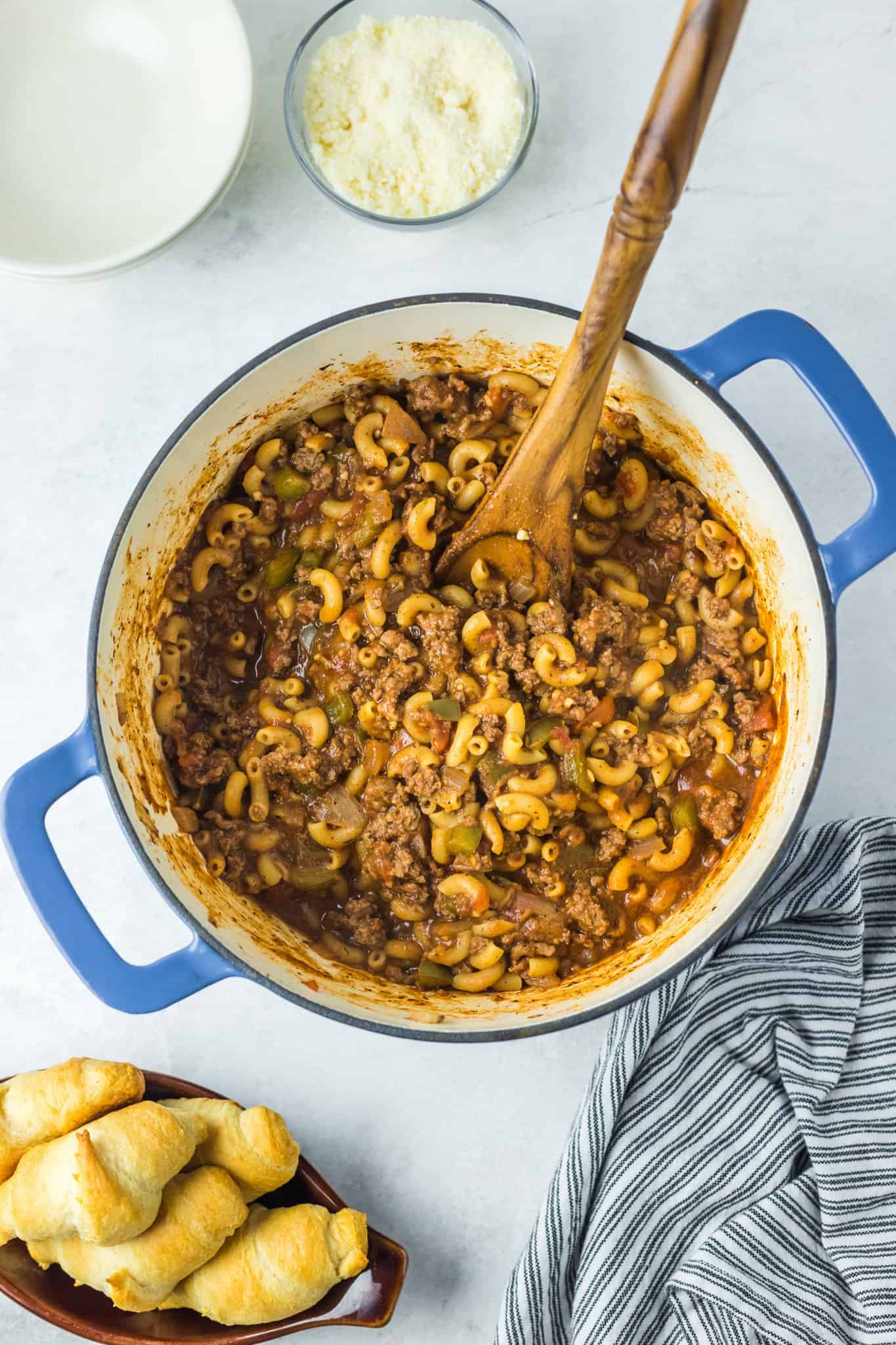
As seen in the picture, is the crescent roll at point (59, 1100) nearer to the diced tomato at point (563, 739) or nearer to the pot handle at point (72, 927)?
the pot handle at point (72, 927)

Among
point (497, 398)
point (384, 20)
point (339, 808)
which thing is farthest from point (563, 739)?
point (384, 20)

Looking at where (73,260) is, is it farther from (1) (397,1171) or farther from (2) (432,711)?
(1) (397,1171)

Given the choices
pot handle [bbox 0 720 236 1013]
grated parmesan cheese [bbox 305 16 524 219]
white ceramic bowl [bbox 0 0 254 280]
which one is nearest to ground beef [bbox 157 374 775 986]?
pot handle [bbox 0 720 236 1013]

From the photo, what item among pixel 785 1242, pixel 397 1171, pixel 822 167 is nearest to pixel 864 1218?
pixel 785 1242

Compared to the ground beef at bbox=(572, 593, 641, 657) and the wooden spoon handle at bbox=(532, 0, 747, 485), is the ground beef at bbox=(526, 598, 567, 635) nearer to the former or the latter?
the ground beef at bbox=(572, 593, 641, 657)

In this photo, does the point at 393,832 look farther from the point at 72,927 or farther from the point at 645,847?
the point at 72,927
